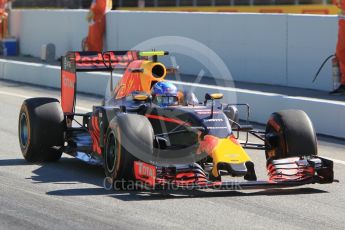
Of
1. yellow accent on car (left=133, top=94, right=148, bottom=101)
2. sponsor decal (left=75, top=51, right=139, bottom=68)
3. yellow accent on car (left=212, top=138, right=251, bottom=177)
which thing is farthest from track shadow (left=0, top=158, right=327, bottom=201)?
sponsor decal (left=75, top=51, right=139, bottom=68)

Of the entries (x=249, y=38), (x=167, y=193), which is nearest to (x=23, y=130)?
(x=167, y=193)

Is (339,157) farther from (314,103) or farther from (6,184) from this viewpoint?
(6,184)

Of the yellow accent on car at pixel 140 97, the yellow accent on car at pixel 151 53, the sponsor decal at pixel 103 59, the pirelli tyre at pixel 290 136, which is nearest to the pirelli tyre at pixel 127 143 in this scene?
the yellow accent on car at pixel 140 97

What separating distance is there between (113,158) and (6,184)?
3.75 feet

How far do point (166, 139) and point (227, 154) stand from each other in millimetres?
868

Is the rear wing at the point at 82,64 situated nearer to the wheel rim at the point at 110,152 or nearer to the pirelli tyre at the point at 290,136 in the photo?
the wheel rim at the point at 110,152

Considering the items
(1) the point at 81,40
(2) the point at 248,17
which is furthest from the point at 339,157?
(1) the point at 81,40

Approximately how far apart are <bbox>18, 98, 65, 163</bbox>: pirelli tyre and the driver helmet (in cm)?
139

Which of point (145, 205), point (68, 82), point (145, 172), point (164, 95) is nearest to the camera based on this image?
point (145, 205)

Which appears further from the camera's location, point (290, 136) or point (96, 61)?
point (96, 61)

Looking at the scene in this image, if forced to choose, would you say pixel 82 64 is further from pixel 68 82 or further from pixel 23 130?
pixel 23 130

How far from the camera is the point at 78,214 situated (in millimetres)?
8438

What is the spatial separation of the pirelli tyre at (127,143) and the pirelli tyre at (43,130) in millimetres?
1652

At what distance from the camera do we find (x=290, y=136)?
33.1ft
